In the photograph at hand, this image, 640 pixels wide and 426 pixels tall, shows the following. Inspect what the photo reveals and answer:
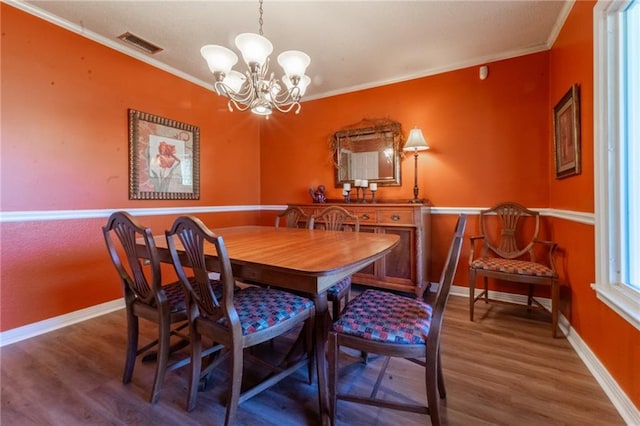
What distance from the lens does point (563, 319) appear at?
2197mm

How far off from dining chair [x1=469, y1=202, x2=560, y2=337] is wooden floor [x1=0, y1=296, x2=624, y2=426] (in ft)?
1.54

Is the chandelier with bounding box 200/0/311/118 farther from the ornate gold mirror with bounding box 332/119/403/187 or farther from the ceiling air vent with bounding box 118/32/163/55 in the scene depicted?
the ornate gold mirror with bounding box 332/119/403/187

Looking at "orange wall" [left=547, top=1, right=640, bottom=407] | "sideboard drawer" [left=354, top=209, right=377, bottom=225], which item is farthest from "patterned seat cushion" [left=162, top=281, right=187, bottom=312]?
"orange wall" [left=547, top=1, right=640, bottom=407]

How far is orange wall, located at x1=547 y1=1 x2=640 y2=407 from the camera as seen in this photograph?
4.51 feet

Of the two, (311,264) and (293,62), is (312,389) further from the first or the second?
(293,62)

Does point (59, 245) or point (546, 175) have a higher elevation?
point (546, 175)

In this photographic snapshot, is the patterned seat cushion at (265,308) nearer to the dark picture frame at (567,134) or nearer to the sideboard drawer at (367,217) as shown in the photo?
the sideboard drawer at (367,217)

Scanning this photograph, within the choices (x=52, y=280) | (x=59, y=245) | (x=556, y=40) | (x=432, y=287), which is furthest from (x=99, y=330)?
(x=556, y=40)

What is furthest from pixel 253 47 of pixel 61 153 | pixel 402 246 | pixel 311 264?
pixel 402 246

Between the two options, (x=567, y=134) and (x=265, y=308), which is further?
(x=567, y=134)

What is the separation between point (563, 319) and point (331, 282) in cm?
216

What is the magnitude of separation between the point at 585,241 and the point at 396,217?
1.40m

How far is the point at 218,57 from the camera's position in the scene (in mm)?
1712

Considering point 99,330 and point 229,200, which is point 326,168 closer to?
point 229,200
